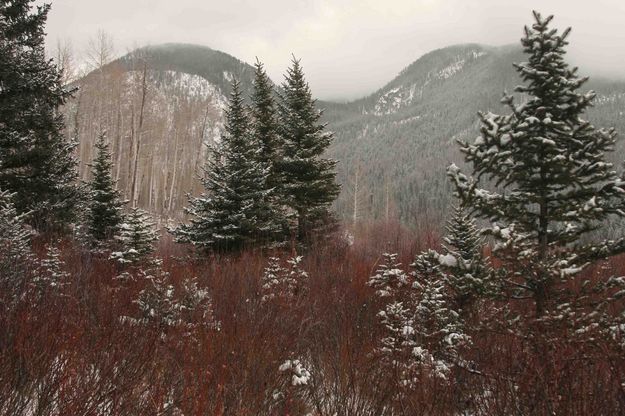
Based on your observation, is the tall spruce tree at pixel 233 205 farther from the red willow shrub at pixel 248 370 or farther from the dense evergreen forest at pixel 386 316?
the red willow shrub at pixel 248 370

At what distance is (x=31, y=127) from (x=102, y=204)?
3.09 m

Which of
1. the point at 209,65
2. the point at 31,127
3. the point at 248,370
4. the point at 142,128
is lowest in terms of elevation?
the point at 248,370

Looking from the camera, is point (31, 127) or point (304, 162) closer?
point (31, 127)

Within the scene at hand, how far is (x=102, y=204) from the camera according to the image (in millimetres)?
13766

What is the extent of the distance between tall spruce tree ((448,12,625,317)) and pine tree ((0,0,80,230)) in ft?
33.7

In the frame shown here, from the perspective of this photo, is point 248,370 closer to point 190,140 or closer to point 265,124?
point 265,124

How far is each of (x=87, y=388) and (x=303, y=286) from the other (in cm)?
656

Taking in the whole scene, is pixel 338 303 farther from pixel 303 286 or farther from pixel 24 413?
pixel 24 413

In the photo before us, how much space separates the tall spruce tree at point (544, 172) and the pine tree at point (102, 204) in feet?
40.5

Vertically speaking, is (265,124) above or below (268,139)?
above

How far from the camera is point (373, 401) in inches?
144

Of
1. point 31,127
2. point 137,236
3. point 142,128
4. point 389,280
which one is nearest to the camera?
point 389,280

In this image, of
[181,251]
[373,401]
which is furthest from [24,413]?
[181,251]

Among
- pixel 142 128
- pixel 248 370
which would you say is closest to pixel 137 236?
pixel 248 370
